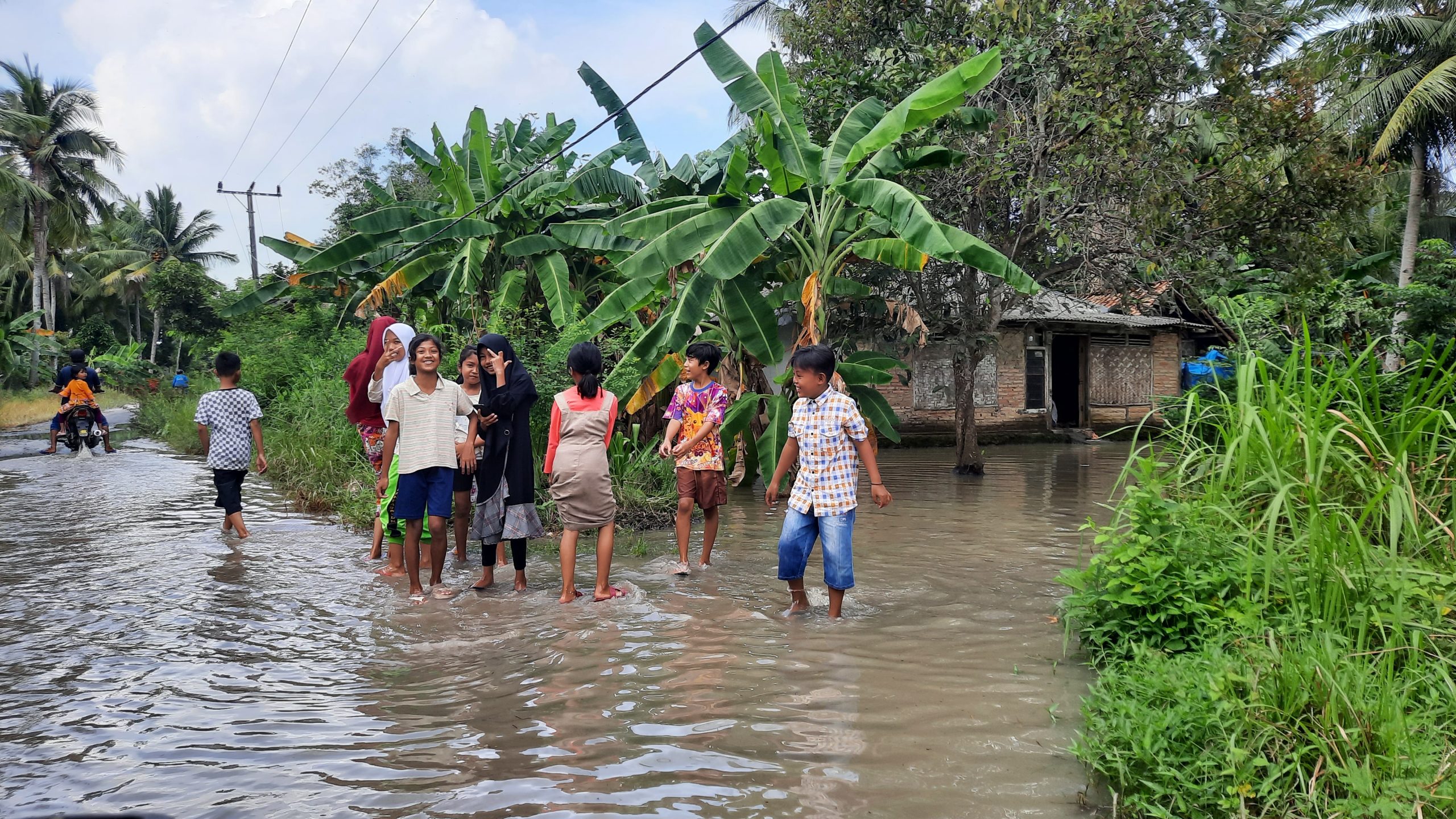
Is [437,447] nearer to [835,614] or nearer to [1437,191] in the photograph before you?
[835,614]

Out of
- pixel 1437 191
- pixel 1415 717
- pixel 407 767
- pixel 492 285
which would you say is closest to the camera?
pixel 1415 717

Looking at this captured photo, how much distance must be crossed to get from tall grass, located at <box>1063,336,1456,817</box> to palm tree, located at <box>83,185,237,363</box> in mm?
53379

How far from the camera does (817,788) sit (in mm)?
3488

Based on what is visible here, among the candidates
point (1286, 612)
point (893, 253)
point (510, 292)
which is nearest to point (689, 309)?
point (893, 253)

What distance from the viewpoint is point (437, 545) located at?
6703 mm

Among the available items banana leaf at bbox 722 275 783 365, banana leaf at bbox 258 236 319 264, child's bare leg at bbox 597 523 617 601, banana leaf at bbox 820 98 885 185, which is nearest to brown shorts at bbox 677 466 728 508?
child's bare leg at bbox 597 523 617 601

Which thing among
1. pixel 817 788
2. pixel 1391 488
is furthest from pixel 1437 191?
pixel 817 788

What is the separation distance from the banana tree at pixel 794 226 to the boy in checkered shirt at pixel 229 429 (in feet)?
11.4

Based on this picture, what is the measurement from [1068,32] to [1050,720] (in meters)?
11.0

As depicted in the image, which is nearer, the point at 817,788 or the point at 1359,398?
the point at 817,788

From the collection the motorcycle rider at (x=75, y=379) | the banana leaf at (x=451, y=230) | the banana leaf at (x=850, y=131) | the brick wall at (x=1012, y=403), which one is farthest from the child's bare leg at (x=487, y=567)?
the brick wall at (x=1012, y=403)

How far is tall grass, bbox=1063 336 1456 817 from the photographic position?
3.21 metres

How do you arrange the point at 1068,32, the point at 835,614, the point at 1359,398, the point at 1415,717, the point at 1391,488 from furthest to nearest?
1. the point at 1068,32
2. the point at 835,614
3. the point at 1359,398
4. the point at 1391,488
5. the point at 1415,717

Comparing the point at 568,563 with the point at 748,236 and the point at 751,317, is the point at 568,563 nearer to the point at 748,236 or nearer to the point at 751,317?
the point at 748,236
